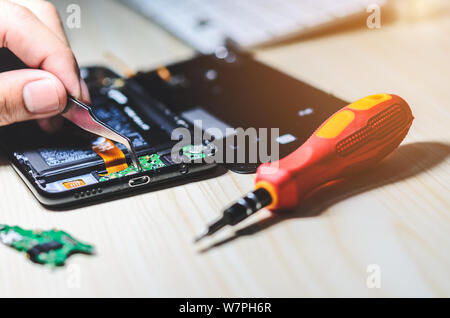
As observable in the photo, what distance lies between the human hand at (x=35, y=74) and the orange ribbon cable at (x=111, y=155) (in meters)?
0.07

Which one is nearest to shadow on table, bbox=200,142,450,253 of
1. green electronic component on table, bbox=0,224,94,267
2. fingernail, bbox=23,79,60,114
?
green electronic component on table, bbox=0,224,94,267

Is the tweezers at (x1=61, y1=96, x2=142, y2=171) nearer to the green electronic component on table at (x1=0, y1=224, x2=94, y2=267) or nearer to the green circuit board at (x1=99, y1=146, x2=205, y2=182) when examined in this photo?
the green circuit board at (x1=99, y1=146, x2=205, y2=182)

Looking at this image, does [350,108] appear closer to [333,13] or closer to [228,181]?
[228,181]

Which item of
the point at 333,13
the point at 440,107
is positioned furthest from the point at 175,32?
the point at 440,107

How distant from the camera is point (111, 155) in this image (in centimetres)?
53

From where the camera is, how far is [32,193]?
20.3 inches

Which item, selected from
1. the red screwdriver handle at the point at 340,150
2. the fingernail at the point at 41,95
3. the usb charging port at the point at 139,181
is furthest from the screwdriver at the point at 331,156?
the fingernail at the point at 41,95

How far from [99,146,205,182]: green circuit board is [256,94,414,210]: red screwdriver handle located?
10 cm

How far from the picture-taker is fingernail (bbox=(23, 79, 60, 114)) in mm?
556

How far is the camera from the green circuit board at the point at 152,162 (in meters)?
0.51

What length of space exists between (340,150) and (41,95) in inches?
13.3

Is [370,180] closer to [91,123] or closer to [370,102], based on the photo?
[370,102]

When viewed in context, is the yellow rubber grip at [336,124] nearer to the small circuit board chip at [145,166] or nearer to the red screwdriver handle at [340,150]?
the red screwdriver handle at [340,150]

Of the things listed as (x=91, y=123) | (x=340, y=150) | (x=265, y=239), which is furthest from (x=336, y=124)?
(x=91, y=123)
